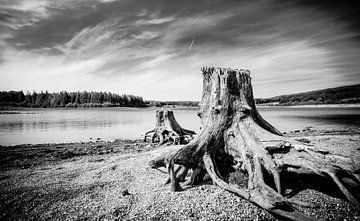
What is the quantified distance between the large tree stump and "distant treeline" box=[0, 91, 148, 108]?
12485 cm

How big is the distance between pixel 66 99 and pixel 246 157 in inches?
5659

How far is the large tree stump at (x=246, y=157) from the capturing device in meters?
3.93

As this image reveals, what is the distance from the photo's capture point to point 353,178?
393cm

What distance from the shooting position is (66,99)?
126 metres

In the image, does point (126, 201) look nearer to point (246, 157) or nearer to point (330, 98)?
point (246, 157)

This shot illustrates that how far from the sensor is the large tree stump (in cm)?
393

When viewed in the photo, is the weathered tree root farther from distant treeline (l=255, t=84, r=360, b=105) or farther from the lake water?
distant treeline (l=255, t=84, r=360, b=105)

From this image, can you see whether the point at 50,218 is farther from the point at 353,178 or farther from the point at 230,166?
the point at 353,178

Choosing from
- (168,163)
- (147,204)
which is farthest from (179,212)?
(168,163)

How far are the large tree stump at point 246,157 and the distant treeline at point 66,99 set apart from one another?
125m

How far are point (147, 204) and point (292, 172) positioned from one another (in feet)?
11.3

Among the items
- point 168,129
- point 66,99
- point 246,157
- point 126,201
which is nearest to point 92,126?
point 168,129

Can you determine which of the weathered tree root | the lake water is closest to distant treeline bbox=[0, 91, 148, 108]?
the lake water

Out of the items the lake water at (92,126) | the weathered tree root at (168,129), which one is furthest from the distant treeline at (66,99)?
the weathered tree root at (168,129)
